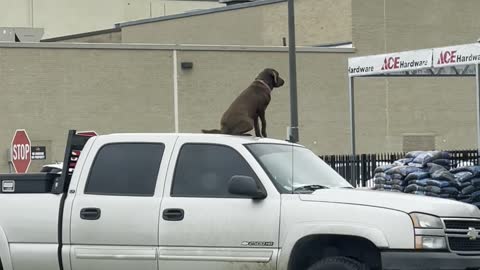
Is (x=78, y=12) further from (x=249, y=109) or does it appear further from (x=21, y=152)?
(x=249, y=109)

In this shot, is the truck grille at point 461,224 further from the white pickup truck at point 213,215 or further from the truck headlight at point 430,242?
the truck headlight at point 430,242

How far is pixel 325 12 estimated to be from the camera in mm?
37469

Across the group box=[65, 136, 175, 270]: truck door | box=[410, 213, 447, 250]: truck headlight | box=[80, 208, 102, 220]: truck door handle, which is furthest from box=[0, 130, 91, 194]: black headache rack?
box=[410, 213, 447, 250]: truck headlight

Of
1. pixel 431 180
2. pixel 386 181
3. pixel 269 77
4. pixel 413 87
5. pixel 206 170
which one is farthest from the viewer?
pixel 413 87

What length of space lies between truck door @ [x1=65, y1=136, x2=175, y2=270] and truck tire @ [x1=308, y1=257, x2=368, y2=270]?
150cm

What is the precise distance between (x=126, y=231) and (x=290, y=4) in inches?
557

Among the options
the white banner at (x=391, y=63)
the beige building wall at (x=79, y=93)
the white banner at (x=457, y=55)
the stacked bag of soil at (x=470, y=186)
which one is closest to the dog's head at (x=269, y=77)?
the stacked bag of soil at (x=470, y=186)

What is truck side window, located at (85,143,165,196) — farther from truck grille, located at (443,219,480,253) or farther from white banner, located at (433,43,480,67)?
white banner, located at (433,43,480,67)

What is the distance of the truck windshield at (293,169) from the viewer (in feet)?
27.4

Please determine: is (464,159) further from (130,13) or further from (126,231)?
(130,13)

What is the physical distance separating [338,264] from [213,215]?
1178 mm

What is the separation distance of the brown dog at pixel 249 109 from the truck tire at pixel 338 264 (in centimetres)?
267

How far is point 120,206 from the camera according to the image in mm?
8578

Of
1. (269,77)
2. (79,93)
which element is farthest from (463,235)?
(79,93)
